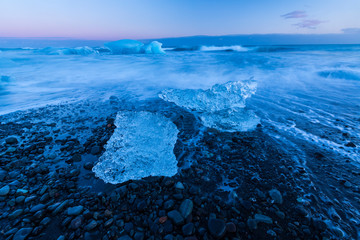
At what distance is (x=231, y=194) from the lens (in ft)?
6.80

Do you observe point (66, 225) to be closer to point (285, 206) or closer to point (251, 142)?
point (285, 206)

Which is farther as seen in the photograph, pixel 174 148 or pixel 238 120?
pixel 238 120

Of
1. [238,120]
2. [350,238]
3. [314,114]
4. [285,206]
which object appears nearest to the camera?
[350,238]

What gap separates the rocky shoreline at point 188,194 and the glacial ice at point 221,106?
70 cm

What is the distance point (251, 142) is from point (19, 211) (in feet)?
11.7

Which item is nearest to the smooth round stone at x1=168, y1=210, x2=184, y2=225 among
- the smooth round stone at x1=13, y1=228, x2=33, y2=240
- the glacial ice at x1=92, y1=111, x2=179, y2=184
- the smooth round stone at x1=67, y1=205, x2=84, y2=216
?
the glacial ice at x1=92, y1=111, x2=179, y2=184

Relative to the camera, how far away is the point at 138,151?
2838mm

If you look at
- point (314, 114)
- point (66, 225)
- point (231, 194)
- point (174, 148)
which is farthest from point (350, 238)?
point (314, 114)

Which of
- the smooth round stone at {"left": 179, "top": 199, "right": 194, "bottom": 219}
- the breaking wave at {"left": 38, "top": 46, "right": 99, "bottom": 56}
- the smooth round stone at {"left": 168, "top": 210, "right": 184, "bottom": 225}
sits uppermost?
the breaking wave at {"left": 38, "top": 46, "right": 99, "bottom": 56}

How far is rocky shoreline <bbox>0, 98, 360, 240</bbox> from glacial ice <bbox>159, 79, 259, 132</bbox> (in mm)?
699

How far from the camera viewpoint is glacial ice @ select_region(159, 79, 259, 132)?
3938mm

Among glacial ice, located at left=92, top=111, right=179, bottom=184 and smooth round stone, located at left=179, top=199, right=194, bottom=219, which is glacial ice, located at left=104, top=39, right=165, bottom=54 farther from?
smooth round stone, located at left=179, top=199, right=194, bottom=219

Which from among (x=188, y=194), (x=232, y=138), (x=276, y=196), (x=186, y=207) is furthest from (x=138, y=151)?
(x=276, y=196)

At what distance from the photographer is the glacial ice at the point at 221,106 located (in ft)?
12.9
